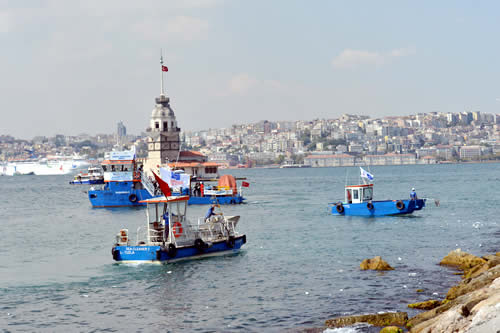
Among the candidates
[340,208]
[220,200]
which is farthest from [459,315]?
[220,200]

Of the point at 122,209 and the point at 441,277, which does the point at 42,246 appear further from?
the point at 122,209

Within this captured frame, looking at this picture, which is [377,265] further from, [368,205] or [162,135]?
[162,135]

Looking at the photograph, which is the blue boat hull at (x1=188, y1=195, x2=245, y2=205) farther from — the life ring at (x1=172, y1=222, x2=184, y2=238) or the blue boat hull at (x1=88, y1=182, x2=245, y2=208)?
the life ring at (x1=172, y1=222, x2=184, y2=238)

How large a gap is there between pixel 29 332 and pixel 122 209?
140ft

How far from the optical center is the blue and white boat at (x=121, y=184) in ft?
204

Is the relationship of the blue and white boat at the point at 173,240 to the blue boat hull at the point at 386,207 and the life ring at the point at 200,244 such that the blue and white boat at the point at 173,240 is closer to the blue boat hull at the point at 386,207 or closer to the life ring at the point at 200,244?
the life ring at the point at 200,244

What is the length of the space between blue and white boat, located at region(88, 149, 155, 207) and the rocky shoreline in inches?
1737

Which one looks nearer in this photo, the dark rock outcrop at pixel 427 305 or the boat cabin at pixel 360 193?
the dark rock outcrop at pixel 427 305

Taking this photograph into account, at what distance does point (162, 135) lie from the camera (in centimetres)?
9975

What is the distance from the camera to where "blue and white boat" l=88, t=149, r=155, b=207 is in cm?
6231

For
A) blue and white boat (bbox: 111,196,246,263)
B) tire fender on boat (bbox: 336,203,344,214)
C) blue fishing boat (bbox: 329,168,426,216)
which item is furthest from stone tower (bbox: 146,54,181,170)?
blue and white boat (bbox: 111,196,246,263)

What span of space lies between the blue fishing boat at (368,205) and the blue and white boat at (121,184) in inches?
935

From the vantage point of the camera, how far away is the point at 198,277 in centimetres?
2312

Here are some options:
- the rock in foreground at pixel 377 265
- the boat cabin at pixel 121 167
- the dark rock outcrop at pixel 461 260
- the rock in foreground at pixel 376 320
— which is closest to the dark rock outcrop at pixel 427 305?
the rock in foreground at pixel 376 320
